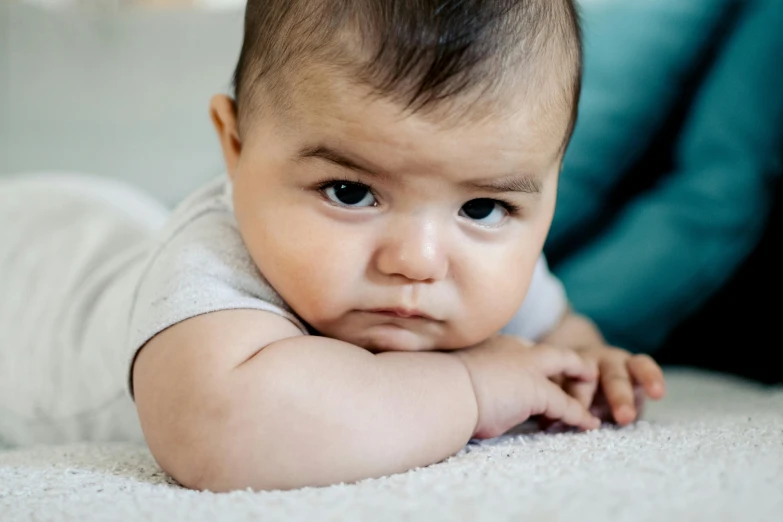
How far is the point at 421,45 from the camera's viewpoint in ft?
2.01

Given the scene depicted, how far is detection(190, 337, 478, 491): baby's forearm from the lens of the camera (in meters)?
0.59

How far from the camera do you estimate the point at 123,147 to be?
6.05ft

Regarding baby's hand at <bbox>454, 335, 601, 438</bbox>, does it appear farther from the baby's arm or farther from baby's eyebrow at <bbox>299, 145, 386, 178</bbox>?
baby's eyebrow at <bbox>299, 145, 386, 178</bbox>

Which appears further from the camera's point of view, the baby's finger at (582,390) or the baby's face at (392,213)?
the baby's finger at (582,390)

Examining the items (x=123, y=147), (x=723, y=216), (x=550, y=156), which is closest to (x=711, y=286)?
(x=723, y=216)

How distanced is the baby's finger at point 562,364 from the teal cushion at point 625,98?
0.46 meters

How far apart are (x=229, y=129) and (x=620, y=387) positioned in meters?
0.47

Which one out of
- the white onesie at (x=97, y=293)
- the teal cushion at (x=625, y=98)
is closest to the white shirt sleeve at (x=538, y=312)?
the white onesie at (x=97, y=293)

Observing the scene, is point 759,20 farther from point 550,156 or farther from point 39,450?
point 39,450

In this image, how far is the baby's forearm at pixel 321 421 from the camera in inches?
23.0

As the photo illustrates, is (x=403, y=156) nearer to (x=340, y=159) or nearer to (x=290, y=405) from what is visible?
(x=340, y=159)

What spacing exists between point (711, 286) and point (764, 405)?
31 cm

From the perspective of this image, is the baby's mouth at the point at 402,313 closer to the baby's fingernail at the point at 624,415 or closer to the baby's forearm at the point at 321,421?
the baby's forearm at the point at 321,421

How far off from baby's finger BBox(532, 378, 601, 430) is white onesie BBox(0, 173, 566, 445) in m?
0.23
